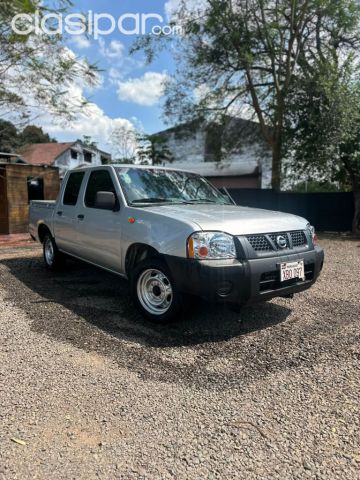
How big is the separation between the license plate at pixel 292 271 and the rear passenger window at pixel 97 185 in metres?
2.27

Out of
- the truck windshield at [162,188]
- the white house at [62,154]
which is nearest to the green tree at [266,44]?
the truck windshield at [162,188]

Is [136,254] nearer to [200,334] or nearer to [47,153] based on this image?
[200,334]

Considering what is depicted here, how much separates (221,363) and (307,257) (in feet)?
5.09

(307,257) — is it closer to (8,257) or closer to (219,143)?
(8,257)

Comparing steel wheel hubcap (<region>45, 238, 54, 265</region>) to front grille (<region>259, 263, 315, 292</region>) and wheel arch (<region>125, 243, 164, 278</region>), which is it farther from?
front grille (<region>259, 263, 315, 292</region>)

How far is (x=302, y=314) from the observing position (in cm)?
439

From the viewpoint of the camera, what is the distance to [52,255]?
6484 mm

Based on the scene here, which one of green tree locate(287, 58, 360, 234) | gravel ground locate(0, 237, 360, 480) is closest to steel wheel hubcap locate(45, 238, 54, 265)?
gravel ground locate(0, 237, 360, 480)

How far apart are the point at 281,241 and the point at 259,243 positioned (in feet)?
1.04

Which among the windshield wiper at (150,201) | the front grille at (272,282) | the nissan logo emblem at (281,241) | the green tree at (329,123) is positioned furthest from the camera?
the green tree at (329,123)

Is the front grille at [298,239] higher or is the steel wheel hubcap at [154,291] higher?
the front grille at [298,239]

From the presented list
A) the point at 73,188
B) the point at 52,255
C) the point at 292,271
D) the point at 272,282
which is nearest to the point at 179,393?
Answer: the point at 272,282

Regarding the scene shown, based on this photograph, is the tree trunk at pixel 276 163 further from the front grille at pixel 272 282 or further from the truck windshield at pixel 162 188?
the front grille at pixel 272 282

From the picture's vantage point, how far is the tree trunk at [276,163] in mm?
14469
